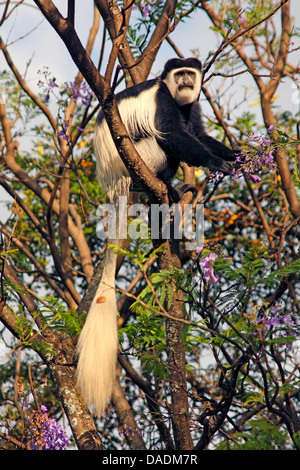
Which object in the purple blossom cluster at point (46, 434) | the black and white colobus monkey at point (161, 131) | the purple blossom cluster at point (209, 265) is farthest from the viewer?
the black and white colobus monkey at point (161, 131)

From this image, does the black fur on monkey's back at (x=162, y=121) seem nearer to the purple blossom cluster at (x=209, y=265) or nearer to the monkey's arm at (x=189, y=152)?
the monkey's arm at (x=189, y=152)

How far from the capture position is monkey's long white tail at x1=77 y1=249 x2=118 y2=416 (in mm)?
2125

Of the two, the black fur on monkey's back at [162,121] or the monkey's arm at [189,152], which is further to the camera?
the black fur on monkey's back at [162,121]

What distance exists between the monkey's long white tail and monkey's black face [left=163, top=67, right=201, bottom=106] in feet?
4.34

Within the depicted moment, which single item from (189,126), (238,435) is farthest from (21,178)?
(238,435)

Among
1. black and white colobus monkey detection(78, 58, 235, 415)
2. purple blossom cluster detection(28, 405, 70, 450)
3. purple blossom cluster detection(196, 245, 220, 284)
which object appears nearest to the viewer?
purple blossom cluster detection(196, 245, 220, 284)

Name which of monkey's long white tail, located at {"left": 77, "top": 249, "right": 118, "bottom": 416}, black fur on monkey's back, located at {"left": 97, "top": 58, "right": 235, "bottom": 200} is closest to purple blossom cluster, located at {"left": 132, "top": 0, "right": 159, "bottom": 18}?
black fur on monkey's back, located at {"left": 97, "top": 58, "right": 235, "bottom": 200}

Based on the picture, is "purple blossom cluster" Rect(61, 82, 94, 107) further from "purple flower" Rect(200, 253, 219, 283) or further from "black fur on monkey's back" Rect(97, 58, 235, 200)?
"purple flower" Rect(200, 253, 219, 283)

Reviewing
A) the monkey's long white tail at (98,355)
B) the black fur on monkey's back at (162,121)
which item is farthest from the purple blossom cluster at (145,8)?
the monkey's long white tail at (98,355)

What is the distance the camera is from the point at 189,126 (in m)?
3.30

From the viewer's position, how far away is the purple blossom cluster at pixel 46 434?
2.12 meters

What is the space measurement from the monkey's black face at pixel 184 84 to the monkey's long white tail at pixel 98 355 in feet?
4.34
